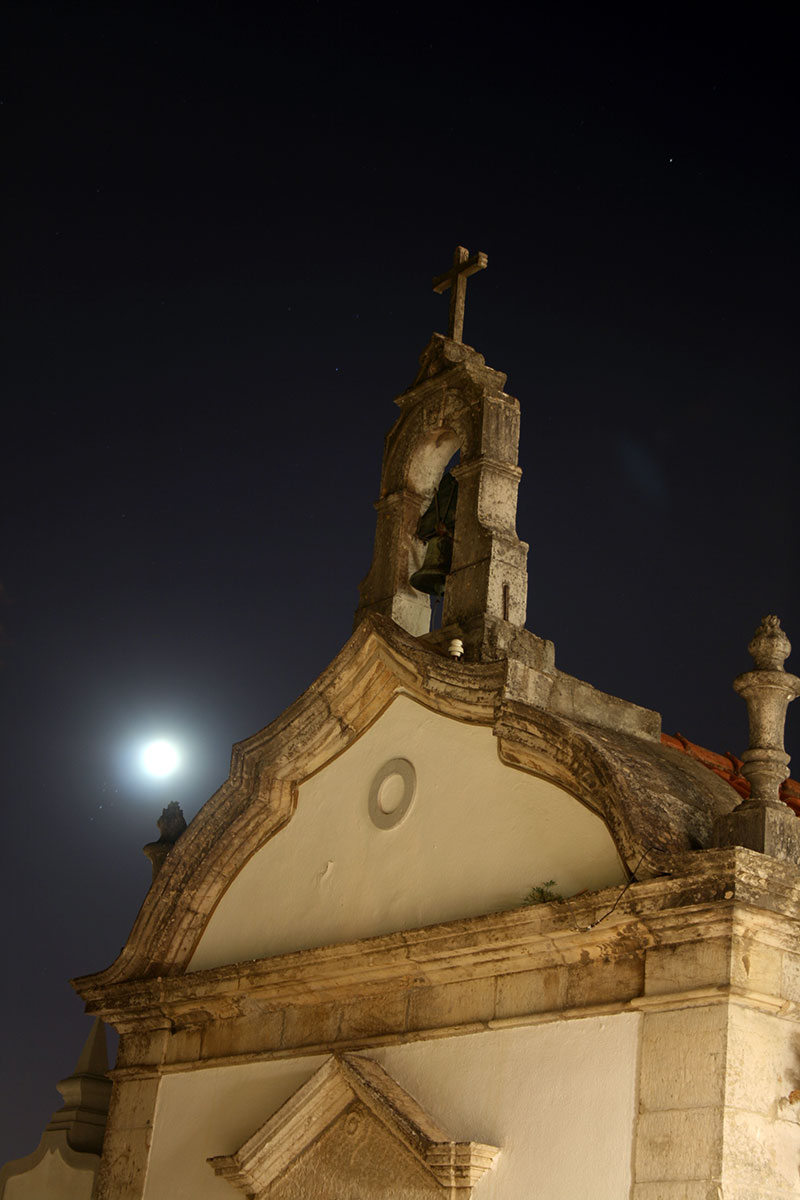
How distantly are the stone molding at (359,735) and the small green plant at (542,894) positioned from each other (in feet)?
1.44

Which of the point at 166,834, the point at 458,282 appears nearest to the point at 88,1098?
the point at 166,834

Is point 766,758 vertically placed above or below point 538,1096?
above

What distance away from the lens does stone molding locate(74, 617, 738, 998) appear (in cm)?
755

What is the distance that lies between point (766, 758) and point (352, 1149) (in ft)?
9.78

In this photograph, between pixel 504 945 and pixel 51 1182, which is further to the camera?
pixel 51 1182

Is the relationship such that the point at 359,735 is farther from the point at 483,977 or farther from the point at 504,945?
the point at 504,945

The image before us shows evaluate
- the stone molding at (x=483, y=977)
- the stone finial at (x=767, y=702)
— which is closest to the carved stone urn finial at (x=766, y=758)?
the stone finial at (x=767, y=702)

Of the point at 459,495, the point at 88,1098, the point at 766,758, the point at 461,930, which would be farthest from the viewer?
the point at 88,1098

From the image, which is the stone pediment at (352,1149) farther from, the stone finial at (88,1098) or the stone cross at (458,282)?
the stone cross at (458,282)

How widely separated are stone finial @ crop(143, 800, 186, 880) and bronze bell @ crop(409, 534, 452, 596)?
2419mm

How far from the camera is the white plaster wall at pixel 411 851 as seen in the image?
7.91 metres

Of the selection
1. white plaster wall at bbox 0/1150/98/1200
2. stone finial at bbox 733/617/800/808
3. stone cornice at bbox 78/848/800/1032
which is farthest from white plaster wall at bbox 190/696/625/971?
white plaster wall at bbox 0/1150/98/1200

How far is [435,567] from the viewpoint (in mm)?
10102

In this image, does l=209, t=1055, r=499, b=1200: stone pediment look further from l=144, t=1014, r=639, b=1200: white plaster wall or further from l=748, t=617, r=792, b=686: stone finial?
l=748, t=617, r=792, b=686: stone finial
